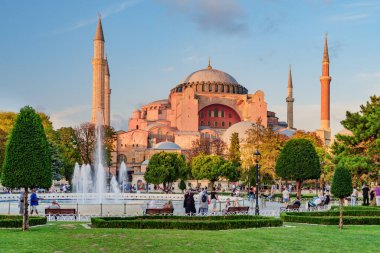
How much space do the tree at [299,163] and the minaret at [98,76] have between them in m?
38.6

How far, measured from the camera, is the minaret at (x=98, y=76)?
6431 centimetres

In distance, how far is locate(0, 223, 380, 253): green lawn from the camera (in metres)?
10.4

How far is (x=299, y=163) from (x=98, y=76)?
39.6 meters

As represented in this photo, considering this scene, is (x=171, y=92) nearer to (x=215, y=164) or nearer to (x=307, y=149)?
(x=215, y=164)

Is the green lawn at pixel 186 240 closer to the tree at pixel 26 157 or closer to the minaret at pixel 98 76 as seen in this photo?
the tree at pixel 26 157

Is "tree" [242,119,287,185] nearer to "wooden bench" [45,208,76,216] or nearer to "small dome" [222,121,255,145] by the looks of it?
"wooden bench" [45,208,76,216]

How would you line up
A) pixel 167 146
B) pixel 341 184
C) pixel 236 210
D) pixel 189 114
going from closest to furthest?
pixel 341 184, pixel 236 210, pixel 167 146, pixel 189 114

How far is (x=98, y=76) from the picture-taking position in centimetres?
6438

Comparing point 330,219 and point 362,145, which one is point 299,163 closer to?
point 362,145

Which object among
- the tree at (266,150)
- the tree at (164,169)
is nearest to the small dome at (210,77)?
the tree at (164,169)

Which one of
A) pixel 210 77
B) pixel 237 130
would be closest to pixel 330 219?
pixel 237 130

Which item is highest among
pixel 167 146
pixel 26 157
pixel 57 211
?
pixel 167 146

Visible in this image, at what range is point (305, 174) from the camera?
2844 centimetres

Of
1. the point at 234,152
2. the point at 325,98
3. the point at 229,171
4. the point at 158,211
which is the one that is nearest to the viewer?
the point at 158,211
